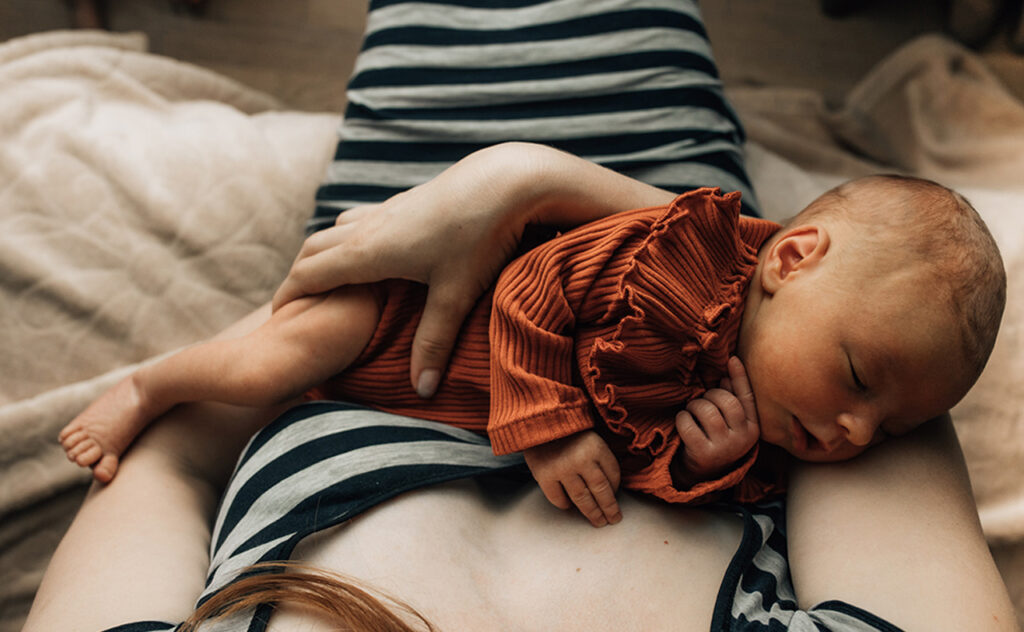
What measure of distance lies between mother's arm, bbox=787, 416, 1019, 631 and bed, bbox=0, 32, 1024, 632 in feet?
0.94

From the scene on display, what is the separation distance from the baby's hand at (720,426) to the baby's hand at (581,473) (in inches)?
3.6

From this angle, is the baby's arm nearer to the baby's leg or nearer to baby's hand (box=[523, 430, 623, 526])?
baby's hand (box=[523, 430, 623, 526])

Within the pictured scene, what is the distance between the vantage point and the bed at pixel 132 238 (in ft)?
3.29

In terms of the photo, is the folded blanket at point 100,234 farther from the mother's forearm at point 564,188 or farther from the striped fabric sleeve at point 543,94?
the mother's forearm at point 564,188

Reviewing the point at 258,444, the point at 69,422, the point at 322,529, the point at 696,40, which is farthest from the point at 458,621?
the point at 696,40

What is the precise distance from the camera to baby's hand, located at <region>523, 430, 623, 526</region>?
30.1 inches

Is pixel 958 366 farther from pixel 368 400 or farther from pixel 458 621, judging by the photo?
pixel 368 400

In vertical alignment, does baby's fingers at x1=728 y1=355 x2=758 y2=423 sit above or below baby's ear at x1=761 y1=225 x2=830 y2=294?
below

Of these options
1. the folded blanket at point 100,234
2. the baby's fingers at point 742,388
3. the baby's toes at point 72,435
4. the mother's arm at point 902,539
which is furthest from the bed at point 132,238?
the baby's fingers at point 742,388

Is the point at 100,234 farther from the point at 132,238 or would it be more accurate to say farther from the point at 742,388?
the point at 742,388

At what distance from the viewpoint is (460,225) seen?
2.61 feet

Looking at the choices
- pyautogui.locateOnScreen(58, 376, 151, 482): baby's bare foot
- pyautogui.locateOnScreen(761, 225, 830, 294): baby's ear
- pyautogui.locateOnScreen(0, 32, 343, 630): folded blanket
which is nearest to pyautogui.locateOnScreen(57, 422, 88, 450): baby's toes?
pyautogui.locateOnScreen(58, 376, 151, 482): baby's bare foot

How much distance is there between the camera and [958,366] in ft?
2.44

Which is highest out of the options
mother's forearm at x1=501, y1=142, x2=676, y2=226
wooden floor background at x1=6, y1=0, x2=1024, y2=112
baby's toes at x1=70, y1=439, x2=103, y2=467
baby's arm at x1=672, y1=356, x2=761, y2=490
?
mother's forearm at x1=501, y1=142, x2=676, y2=226
